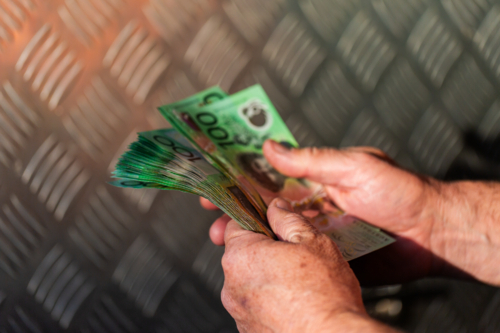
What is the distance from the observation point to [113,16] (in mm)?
878

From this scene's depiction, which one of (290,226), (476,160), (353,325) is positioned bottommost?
(476,160)

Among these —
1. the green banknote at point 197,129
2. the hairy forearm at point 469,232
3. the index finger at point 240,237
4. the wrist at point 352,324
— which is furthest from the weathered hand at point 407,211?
the wrist at point 352,324

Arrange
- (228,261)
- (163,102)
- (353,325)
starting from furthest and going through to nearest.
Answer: (163,102)
(228,261)
(353,325)

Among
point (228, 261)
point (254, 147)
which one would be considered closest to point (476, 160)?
point (254, 147)

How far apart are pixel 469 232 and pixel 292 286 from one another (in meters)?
0.82

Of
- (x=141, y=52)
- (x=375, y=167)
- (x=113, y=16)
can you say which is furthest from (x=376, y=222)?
(x=113, y=16)

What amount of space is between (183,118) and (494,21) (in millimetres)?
1347

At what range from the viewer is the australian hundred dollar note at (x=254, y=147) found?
0.93 m

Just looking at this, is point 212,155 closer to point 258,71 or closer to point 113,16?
point 258,71

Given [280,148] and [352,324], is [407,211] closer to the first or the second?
[280,148]

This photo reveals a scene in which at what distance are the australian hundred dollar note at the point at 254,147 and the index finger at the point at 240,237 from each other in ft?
0.56

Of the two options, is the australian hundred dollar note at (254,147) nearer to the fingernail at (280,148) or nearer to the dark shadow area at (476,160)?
the fingernail at (280,148)

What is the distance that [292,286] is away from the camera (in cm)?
54

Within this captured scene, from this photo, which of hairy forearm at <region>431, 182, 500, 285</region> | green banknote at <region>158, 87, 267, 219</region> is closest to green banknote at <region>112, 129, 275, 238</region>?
green banknote at <region>158, 87, 267, 219</region>
